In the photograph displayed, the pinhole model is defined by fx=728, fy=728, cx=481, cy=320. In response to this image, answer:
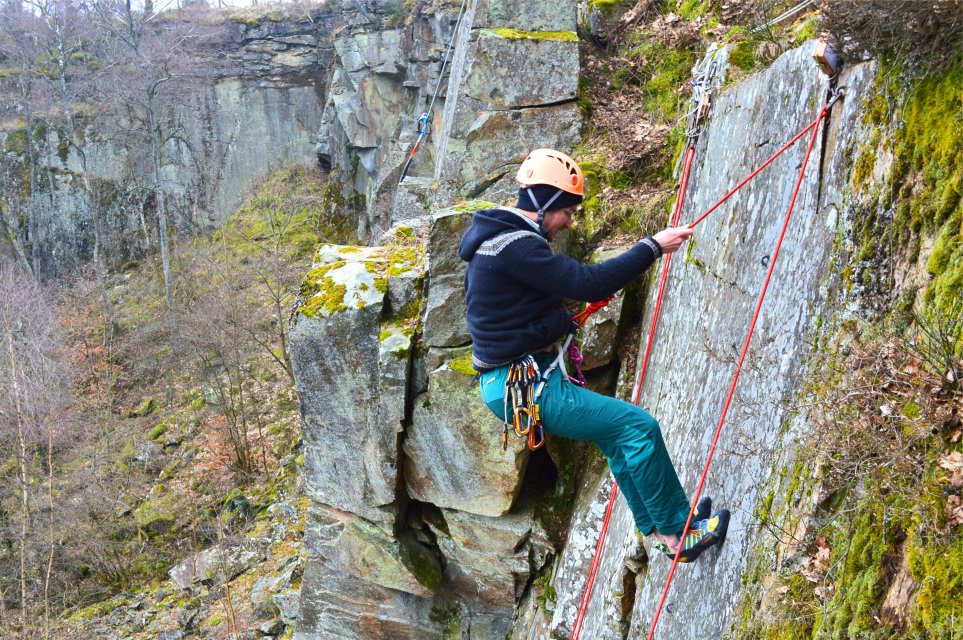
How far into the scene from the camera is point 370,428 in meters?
8.54

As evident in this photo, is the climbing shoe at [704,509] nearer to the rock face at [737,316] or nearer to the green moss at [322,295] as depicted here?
the rock face at [737,316]

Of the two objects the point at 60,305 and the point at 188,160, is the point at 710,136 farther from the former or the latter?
the point at 188,160

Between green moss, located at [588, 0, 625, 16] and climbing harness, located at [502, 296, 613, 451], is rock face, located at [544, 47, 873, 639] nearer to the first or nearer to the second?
climbing harness, located at [502, 296, 613, 451]

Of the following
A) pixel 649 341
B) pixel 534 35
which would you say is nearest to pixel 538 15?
pixel 534 35

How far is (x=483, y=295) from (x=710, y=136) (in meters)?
2.52

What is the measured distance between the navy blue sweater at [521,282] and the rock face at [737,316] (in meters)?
0.74

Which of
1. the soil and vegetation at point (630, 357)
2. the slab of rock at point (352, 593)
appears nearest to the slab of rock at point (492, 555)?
the slab of rock at point (352, 593)

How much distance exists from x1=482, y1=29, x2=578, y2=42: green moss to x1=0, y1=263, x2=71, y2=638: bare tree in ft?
41.2

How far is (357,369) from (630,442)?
16.0 ft

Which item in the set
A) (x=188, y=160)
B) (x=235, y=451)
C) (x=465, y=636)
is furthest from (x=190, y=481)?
(x=188, y=160)

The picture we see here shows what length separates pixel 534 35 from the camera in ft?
30.8

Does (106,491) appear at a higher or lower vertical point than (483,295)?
lower

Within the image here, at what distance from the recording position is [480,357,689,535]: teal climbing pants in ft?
13.2

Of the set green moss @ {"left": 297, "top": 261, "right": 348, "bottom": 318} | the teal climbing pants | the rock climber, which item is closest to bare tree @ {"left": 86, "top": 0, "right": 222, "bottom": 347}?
green moss @ {"left": 297, "top": 261, "right": 348, "bottom": 318}
